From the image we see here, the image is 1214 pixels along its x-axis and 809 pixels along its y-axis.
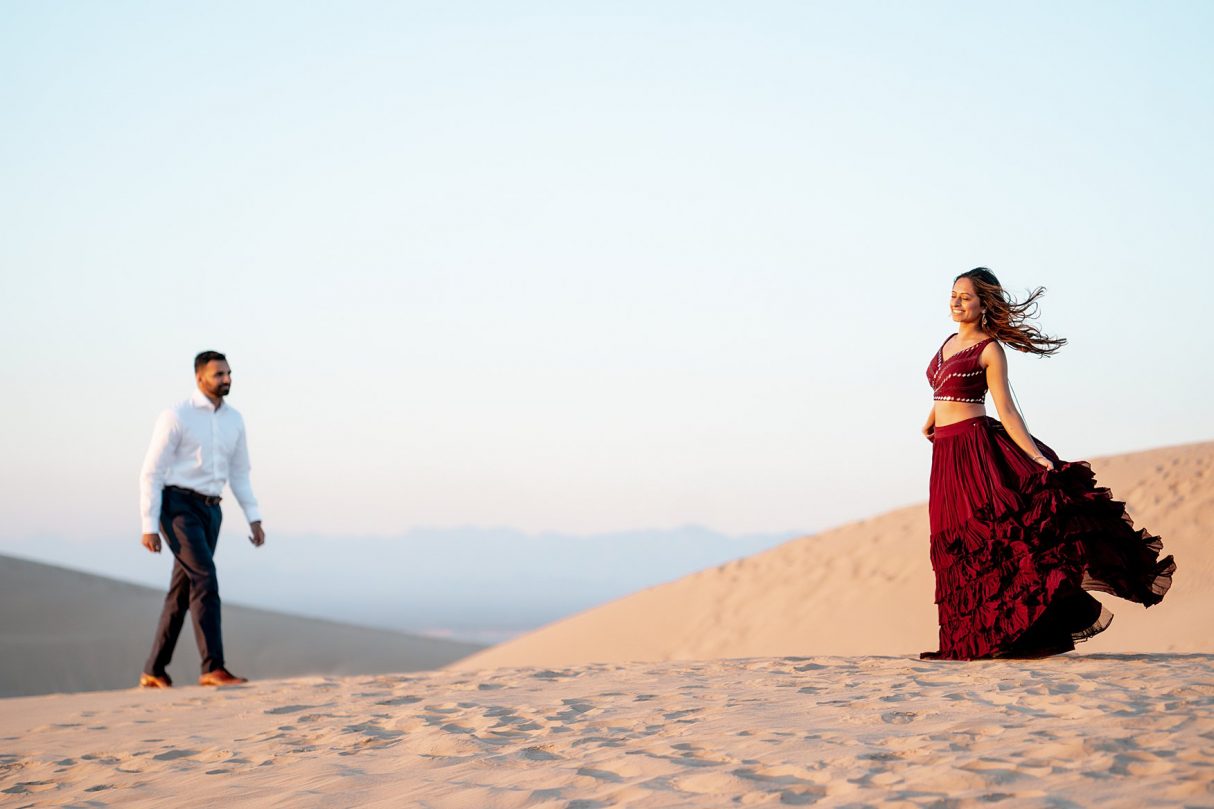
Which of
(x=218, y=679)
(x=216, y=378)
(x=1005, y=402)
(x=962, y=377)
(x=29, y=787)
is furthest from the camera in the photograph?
(x=216, y=378)

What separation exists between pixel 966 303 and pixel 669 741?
10.3 feet

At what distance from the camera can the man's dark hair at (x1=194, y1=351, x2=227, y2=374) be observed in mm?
7453

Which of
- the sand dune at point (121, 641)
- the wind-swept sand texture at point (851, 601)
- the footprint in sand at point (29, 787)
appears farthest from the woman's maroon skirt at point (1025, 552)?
the sand dune at point (121, 641)

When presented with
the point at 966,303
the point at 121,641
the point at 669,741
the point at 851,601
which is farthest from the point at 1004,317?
the point at 121,641

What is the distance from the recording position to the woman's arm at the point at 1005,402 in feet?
19.6

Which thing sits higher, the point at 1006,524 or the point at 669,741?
the point at 1006,524

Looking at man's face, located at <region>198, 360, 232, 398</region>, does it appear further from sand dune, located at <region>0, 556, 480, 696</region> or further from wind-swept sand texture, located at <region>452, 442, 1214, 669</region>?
sand dune, located at <region>0, 556, 480, 696</region>

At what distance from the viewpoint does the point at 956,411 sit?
20.8ft

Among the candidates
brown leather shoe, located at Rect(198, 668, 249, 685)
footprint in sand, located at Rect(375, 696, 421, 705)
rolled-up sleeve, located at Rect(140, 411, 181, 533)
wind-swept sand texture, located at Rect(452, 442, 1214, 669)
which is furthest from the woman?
rolled-up sleeve, located at Rect(140, 411, 181, 533)

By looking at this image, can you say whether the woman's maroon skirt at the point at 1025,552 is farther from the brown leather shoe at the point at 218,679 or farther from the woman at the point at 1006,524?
the brown leather shoe at the point at 218,679

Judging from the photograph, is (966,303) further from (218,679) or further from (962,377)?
(218,679)

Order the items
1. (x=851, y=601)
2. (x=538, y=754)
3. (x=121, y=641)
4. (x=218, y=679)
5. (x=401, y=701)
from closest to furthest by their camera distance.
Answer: (x=538, y=754), (x=401, y=701), (x=218, y=679), (x=851, y=601), (x=121, y=641)

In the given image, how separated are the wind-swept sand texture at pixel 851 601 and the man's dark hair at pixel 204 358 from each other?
5.42 metres

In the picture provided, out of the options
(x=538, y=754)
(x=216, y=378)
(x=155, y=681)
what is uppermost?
(x=216, y=378)
